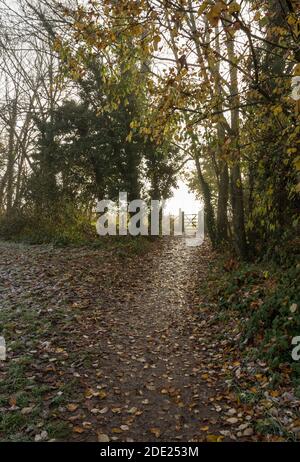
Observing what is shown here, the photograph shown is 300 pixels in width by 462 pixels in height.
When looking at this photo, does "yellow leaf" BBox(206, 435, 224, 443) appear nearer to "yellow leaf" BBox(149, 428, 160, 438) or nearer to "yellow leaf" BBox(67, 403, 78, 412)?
"yellow leaf" BBox(149, 428, 160, 438)

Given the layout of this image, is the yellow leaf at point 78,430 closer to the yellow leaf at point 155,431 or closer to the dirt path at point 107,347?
the dirt path at point 107,347

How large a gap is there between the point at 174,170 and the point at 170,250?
443 centimetres

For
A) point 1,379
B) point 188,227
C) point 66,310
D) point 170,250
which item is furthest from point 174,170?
point 1,379

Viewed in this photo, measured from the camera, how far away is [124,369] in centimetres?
564

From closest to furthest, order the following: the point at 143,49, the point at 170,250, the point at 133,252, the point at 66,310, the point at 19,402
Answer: the point at 19,402, the point at 143,49, the point at 66,310, the point at 133,252, the point at 170,250

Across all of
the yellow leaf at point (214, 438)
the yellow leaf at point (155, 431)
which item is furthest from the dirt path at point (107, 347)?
the yellow leaf at point (214, 438)

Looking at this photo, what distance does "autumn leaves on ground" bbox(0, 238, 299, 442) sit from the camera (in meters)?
4.18

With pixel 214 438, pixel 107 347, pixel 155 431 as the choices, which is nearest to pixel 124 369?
pixel 107 347

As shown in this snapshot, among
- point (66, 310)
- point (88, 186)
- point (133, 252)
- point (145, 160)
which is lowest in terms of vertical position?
point (66, 310)

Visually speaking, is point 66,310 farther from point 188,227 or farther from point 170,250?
point 188,227

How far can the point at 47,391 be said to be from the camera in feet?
15.7

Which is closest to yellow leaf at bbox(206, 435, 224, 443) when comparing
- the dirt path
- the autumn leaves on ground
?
the autumn leaves on ground

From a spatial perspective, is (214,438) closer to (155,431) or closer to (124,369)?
(155,431)

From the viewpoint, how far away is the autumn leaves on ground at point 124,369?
164 inches
